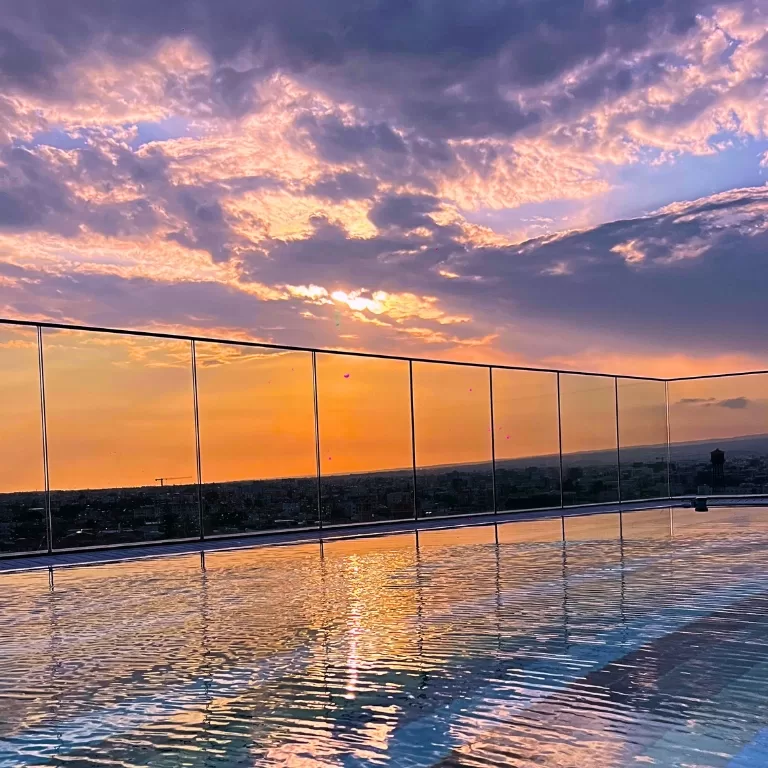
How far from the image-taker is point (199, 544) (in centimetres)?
816

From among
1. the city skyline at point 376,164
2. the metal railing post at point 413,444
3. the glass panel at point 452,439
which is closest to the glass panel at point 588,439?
the city skyline at point 376,164

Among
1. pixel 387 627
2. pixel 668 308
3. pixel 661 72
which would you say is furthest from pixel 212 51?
pixel 668 308

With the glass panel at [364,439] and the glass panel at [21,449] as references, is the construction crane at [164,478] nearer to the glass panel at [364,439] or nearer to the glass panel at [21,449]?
the glass panel at [21,449]

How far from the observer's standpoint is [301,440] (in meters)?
9.41

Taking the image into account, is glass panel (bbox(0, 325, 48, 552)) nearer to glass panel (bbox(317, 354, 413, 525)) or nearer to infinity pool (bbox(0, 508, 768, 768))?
infinity pool (bbox(0, 508, 768, 768))

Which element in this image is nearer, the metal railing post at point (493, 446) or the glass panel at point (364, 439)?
the glass panel at point (364, 439)

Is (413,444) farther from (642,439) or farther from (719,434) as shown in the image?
(719,434)

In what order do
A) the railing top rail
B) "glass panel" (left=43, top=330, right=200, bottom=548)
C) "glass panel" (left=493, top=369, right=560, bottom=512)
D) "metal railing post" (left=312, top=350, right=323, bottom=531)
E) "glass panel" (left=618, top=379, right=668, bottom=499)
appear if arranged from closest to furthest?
the railing top rail → "glass panel" (left=43, top=330, right=200, bottom=548) → "metal railing post" (left=312, top=350, right=323, bottom=531) → "glass panel" (left=493, top=369, right=560, bottom=512) → "glass panel" (left=618, top=379, right=668, bottom=499)

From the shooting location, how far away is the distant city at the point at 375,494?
7652 millimetres

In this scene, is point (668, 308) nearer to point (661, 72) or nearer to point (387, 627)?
point (661, 72)

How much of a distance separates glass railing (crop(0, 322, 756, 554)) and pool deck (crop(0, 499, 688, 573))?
141mm

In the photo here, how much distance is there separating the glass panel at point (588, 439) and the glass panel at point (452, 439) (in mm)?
1561

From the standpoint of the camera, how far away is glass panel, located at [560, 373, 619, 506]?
12.3m

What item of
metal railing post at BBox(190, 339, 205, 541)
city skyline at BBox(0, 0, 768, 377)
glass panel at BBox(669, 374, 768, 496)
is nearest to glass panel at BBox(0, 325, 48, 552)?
city skyline at BBox(0, 0, 768, 377)
